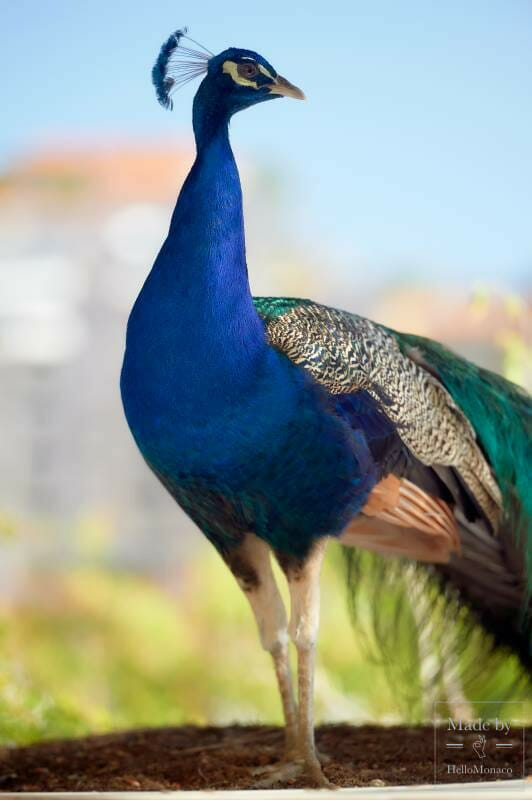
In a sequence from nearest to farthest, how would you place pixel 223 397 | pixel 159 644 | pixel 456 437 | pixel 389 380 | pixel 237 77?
pixel 223 397 < pixel 237 77 < pixel 389 380 < pixel 456 437 < pixel 159 644

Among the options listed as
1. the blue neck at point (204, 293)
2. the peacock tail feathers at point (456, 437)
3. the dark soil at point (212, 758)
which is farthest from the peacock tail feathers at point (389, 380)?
the dark soil at point (212, 758)

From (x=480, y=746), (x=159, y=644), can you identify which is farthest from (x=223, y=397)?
(x=159, y=644)

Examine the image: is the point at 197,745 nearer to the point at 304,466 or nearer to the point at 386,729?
the point at 386,729

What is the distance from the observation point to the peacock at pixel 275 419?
6.77ft

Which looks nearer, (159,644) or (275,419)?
(275,419)

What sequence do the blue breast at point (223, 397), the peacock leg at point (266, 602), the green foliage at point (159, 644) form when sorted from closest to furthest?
the blue breast at point (223, 397), the peacock leg at point (266, 602), the green foliage at point (159, 644)

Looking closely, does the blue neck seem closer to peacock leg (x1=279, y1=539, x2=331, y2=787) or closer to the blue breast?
the blue breast

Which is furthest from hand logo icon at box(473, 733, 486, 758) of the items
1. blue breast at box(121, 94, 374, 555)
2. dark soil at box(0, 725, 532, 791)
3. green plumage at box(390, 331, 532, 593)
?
blue breast at box(121, 94, 374, 555)

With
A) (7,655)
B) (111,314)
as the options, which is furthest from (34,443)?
(7,655)

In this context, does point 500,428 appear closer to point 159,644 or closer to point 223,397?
point 223,397

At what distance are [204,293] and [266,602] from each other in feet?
2.36

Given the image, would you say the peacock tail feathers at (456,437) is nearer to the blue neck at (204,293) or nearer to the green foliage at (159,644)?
the blue neck at (204,293)

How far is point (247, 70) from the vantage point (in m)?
2.18

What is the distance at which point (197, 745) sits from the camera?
2.70 m
